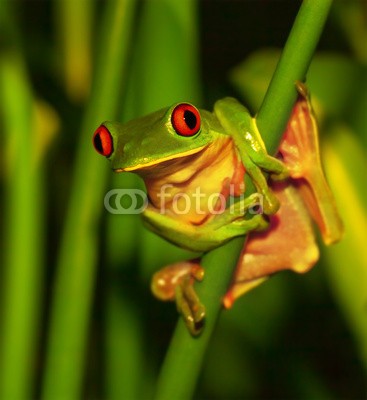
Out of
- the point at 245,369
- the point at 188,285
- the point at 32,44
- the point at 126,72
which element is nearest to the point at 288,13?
the point at 32,44

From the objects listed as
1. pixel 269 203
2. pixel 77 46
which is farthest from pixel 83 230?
pixel 77 46

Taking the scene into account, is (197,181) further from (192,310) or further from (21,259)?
(21,259)

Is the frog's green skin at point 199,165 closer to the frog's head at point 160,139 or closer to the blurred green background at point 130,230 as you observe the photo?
the frog's head at point 160,139

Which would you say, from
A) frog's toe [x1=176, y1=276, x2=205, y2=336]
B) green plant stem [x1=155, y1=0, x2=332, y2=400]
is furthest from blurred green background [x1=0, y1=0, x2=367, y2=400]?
frog's toe [x1=176, y1=276, x2=205, y2=336]

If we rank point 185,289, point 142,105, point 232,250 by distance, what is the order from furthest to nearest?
point 142,105 < point 185,289 < point 232,250

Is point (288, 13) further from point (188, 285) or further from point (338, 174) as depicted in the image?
point (188, 285)

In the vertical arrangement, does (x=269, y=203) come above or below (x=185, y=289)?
above
